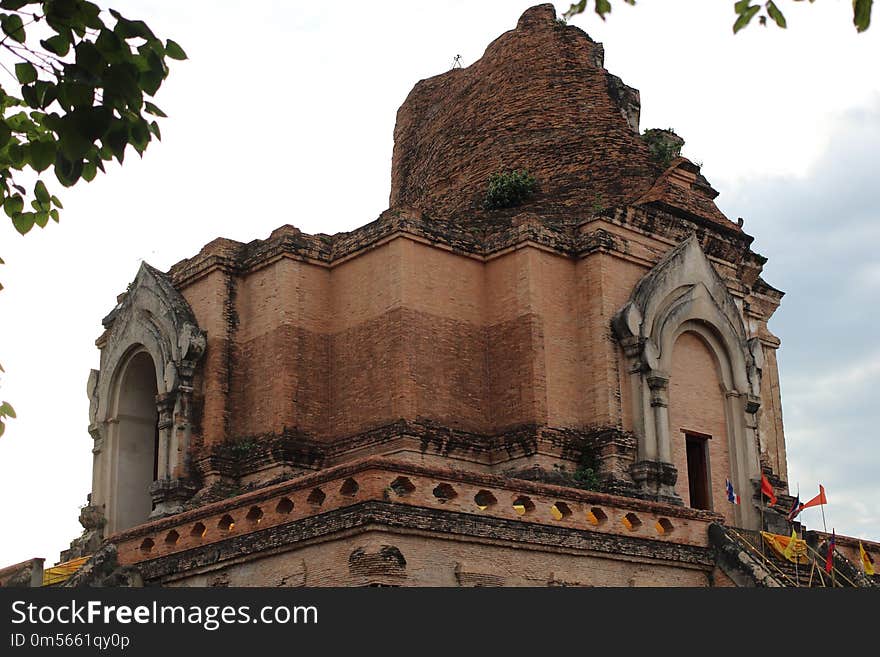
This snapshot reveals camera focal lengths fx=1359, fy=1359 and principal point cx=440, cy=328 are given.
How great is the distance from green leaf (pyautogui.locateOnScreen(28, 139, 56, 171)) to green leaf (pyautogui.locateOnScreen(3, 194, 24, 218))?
2.99 feet

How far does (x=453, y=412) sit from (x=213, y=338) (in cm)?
407

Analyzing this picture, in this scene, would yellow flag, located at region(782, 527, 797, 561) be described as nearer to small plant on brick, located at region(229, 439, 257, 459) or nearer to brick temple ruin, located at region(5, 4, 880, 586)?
brick temple ruin, located at region(5, 4, 880, 586)

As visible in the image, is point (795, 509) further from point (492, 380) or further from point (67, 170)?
point (67, 170)

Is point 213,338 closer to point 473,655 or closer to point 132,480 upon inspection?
point 132,480

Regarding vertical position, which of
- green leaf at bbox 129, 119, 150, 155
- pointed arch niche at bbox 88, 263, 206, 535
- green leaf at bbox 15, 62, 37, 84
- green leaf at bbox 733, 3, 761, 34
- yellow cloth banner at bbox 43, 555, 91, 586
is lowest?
yellow cloth banner at bbox 43, 555, 91, 586

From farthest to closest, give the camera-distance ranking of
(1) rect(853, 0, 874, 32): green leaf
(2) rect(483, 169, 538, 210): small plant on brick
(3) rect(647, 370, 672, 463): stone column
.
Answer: (2) rect(483, 169, 538, 210): small plant on brick, (3) rect(647, 370, 672, 463): stone column, (1) rect(853, 0, 874, 32): green leaf

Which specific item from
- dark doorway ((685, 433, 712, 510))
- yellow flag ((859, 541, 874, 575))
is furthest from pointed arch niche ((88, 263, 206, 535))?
yellow flag ((859, 541, 874, 575))

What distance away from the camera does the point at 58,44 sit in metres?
8.01

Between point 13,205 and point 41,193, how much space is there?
23 cm

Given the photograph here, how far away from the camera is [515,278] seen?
20.2 metres

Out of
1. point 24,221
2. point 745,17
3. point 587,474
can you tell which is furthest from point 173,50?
point 587,474

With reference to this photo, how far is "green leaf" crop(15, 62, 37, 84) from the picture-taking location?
26.7ft

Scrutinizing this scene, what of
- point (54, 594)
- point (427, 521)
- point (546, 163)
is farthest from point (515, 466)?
point (54, 594)

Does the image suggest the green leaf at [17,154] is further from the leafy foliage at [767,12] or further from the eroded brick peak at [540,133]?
the eroded brick peak at [540,133]
